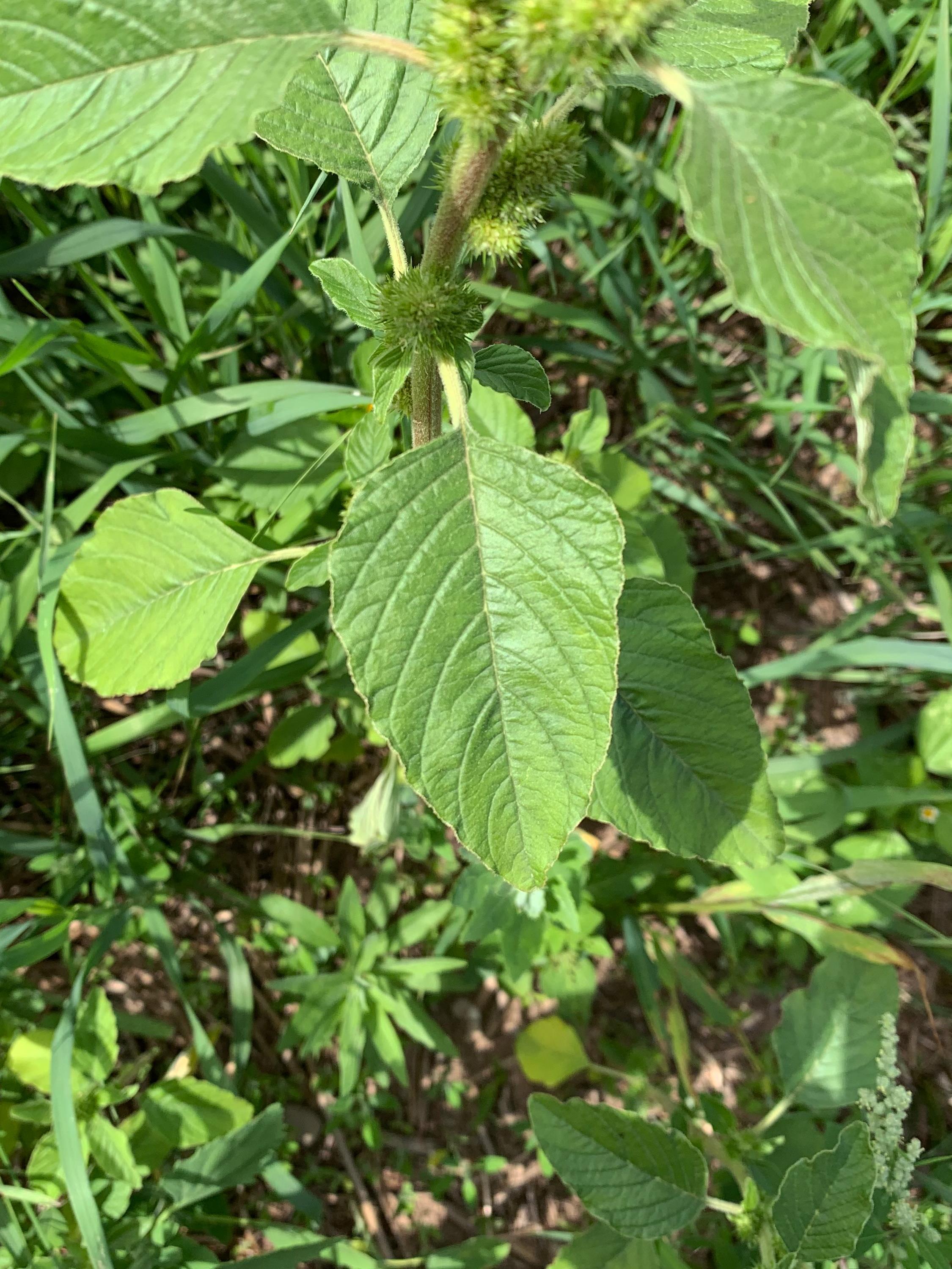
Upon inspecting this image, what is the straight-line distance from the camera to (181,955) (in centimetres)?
225

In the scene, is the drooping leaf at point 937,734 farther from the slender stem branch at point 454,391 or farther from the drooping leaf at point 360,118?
the drooping leaf at point 360,118

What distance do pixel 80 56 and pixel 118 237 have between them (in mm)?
1259

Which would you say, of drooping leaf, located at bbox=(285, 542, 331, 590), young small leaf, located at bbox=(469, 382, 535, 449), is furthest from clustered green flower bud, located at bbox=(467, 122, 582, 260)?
young small leaf, located at bbox=(469, 382, 535, 449)

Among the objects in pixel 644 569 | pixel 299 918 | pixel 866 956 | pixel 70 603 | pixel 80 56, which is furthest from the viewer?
pixel 299 918

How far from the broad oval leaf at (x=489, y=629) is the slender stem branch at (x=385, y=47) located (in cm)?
35

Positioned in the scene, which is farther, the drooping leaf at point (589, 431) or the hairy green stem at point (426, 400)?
the drooping leaf at point (589, 431)

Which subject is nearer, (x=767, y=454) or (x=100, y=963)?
(x=100, y=963)

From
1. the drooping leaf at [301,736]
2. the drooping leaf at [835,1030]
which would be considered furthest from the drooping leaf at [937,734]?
the drooping leaf at [301,736]

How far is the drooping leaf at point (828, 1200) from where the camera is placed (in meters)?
1.30

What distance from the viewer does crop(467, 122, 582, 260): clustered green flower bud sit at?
2.73 feet

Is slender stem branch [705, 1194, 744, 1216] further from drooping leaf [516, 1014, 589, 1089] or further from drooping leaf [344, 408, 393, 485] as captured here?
drooping leaf [344, 408, 393, 485]

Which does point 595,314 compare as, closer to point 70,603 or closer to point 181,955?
point 70,603

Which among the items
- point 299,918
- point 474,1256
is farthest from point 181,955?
point 474,1256

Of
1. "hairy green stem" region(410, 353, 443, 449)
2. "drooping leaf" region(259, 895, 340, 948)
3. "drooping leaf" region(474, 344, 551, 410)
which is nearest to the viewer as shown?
"hairy green stem" region(410, 353, 443, 449)
